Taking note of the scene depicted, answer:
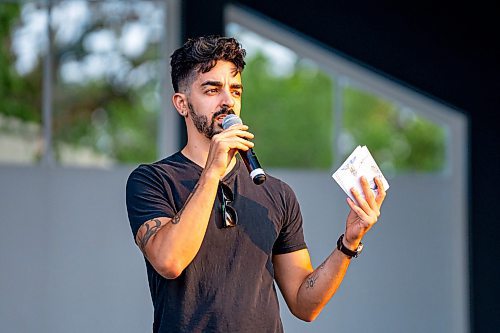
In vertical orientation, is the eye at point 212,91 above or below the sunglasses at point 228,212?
above

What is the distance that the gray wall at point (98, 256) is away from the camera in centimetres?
504

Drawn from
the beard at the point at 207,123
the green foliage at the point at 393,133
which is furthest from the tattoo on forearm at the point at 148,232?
the green foliage at the point at 393,133

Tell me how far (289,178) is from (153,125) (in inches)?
33.7

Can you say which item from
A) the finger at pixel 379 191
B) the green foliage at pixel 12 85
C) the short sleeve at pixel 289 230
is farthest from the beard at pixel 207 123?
the green foliage at pixel 12 85

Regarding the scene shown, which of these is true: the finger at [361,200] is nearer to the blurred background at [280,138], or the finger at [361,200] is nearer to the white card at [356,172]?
the white card at [356,172]

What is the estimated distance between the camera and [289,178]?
217 inches

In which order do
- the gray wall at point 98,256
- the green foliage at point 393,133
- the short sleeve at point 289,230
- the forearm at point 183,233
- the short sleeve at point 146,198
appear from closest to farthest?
the forearm at point 183,233, the short sleeve at point 146,198, the short sleeve at point 289,230, the gray wall at point 98,256, the green foliage at point 393,133

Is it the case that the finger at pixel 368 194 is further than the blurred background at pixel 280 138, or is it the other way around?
the blurred background at pixel 280 138

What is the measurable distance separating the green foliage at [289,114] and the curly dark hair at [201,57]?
9.98ft

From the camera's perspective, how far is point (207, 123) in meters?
2.15

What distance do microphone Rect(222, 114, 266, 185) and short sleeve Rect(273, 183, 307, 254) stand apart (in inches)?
9.4

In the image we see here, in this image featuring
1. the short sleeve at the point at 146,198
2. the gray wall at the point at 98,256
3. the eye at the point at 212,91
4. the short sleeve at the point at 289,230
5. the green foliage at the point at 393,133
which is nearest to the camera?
the short sleeve at the point at 146,198

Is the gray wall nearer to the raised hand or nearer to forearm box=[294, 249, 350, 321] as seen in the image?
forearm box=[294, 249, 350, 321]

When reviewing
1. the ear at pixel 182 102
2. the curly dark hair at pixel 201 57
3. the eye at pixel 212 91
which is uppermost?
the curly dark hair at pixel 201 57
